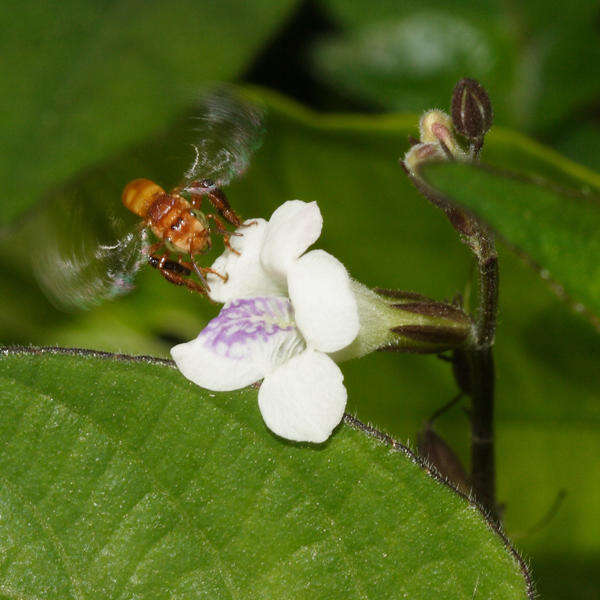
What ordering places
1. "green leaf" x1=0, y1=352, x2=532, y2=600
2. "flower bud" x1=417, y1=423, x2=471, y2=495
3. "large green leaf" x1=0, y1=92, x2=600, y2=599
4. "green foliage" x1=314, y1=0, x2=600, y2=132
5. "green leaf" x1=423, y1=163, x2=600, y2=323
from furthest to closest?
1. "green foliage" x1=314, y1=0, x2=600, y2=132
2. "large green leaf" x1=0, y1=92, x2=600, y2=599
3. "flower bud" x1=417, y1=423, x2=471, y2=495
4. "green leaf" x1=0, y1=352, x2=532, y2=600
5. "green leaf" x1=423, y1=163, x2=600, y2=323

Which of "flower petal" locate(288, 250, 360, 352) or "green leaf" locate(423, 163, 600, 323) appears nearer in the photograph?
"green leaf" locate(423, 163, 600, 323)

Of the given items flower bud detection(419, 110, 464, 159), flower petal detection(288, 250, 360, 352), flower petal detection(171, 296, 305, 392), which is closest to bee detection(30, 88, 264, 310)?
flower petal detection(171, 296, 305, 392)

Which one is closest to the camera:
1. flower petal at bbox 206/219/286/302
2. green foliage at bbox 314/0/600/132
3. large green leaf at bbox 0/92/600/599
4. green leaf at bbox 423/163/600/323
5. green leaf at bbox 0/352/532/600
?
green leaf at bbox 423/163/600/323

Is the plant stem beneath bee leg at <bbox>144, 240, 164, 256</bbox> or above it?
above

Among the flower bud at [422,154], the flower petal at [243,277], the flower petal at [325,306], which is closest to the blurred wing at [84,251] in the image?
the flower petal at [243,277]

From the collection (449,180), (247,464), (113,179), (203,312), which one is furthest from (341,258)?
(449,180)

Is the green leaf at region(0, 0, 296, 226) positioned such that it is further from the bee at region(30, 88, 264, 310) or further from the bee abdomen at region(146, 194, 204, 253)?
the bee abdomen at region(146, 194, 204, 253)

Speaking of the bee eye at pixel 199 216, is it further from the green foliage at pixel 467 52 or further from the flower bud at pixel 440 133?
the green foliage at pixel 467 52

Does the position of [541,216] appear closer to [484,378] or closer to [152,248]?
[484,378]

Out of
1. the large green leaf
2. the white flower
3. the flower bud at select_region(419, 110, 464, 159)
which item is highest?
the flower bud at select_region(419, 110, 464, 159)
